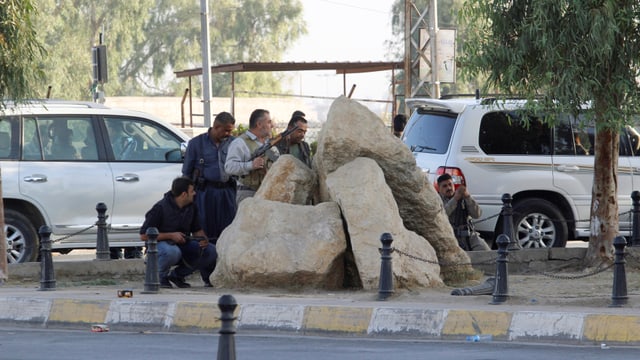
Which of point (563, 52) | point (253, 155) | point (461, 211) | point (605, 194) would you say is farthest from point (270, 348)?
point (605, 194)

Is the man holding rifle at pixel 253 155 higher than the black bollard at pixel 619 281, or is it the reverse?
the man holding rifle at pixel 253 155

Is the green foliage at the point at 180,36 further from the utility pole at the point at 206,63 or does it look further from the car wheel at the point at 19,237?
the car wheel at the point at 19,237

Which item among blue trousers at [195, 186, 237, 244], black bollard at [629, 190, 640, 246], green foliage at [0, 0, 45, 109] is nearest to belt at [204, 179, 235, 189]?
blue trousers at [195, 186, 237, 244]

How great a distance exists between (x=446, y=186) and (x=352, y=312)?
494 cm

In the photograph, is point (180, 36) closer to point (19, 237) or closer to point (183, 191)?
point (19, 237)

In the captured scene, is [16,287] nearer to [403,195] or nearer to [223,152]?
[223,152]

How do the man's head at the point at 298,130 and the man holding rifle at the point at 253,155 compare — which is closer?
the man holding rifle at the point at 253,155

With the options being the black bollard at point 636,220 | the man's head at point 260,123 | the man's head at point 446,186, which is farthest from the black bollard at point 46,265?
the black bollard at point 636,220

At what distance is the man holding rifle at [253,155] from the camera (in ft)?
42.3

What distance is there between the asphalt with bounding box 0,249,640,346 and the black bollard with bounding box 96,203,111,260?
5.11ft

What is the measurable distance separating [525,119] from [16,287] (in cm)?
542

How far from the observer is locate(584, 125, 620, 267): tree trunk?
1402 centimetres

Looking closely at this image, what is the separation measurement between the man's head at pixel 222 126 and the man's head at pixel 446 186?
9.61ft

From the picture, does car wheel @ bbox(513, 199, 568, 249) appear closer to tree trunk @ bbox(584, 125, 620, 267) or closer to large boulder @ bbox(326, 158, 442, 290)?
tree trunk @ bbox(584, 125, 620, 267)
